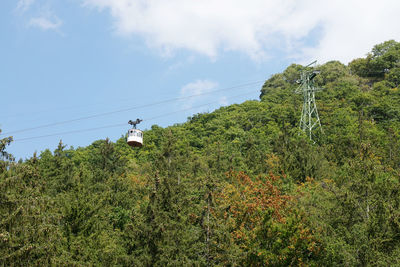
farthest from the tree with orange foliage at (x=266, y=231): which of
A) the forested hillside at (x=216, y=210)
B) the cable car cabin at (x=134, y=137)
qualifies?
the cable car cabin at (x=134, y=137)

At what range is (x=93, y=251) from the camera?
26.8 m

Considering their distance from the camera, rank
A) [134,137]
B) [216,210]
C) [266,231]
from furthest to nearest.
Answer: [134,137]
[216,210]
[266,231]

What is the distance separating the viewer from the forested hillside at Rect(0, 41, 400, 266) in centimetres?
1791

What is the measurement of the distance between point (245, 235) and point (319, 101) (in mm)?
61168

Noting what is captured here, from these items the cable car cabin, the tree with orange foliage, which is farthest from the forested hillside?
the cable car cabin

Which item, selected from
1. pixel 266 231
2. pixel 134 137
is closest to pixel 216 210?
pixel 266 231

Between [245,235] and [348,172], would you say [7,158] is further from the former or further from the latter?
[348,172]

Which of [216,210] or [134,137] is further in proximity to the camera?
Answer: [134,137]

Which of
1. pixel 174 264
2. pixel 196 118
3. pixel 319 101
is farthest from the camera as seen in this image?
A: pixel 196 118

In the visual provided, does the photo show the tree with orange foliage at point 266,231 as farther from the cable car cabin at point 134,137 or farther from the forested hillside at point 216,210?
the cable car cabin at point 134,137

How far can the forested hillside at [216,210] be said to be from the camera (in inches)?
705

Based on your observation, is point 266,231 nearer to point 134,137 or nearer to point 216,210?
point 216,210

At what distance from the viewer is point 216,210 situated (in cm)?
2870

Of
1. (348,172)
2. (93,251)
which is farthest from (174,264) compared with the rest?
(348,172)
